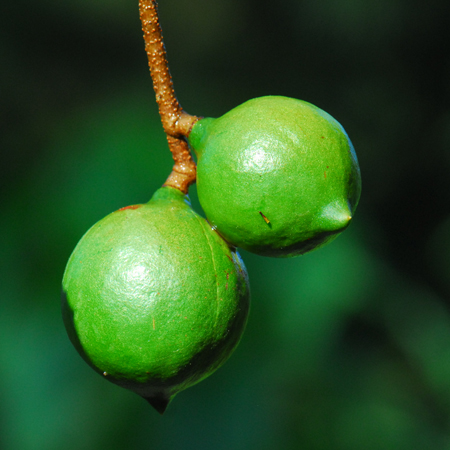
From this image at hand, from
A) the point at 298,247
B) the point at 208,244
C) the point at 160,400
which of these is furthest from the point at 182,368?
the point at 298,247

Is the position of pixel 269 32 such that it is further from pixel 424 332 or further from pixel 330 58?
pixel 424 332

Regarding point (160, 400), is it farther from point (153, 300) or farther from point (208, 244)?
point (208, 244)

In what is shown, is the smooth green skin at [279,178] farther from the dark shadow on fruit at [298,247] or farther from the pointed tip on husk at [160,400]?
the pointed tip on husk at [160,400]

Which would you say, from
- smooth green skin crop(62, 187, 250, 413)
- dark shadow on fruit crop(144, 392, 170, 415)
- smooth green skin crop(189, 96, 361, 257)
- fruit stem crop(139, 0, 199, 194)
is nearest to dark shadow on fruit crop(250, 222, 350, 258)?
smooth green skin crop(189, 96, 361, 257)

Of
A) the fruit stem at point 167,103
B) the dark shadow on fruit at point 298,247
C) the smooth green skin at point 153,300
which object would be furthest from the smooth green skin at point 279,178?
the fruit stem at point 167,103

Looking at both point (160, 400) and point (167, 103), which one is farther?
point (167, 103)

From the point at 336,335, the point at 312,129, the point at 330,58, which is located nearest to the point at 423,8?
the point at 330,58
